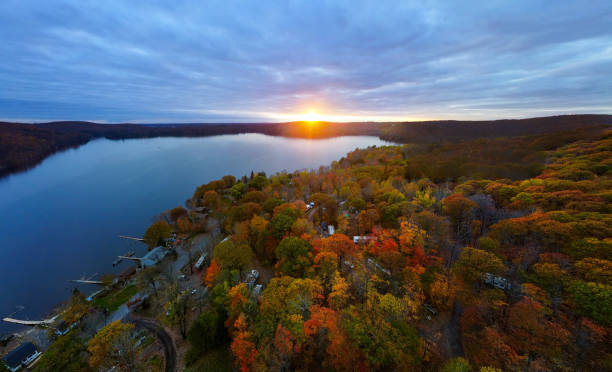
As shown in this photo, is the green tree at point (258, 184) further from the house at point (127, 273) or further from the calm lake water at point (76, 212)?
the house at point (127, 273)

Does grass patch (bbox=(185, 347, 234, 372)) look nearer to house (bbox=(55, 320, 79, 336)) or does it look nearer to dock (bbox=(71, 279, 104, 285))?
house (bbox=(55, 320, 79, 336))

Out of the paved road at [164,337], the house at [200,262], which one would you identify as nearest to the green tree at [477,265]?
the paved road at [164,337]

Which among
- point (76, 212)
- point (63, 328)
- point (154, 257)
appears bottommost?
point (63, 328)

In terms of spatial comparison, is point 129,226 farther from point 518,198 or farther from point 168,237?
point 518,198

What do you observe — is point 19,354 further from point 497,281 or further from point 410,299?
point 497,281

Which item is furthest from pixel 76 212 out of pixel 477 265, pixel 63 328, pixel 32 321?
pixel 477 265

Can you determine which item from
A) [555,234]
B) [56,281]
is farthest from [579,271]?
[56,281]
